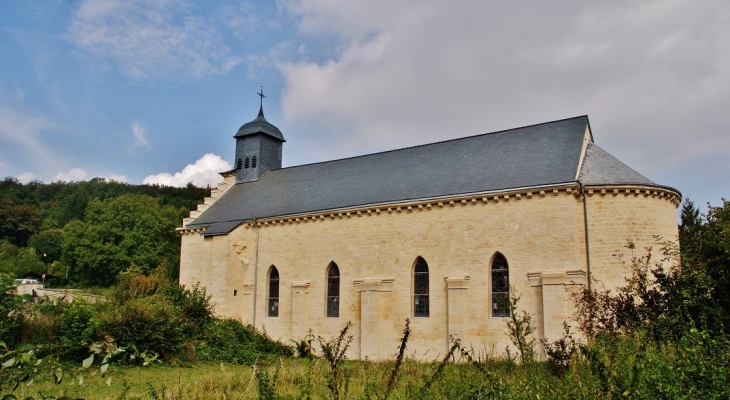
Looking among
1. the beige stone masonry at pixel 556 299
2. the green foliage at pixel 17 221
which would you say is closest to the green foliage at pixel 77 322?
the beige stone masonry at pixel 556 299

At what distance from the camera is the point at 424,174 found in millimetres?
24641

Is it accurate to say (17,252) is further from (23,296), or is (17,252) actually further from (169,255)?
(23,296)

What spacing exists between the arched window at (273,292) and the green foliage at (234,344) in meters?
1.23

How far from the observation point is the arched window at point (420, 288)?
22000mm

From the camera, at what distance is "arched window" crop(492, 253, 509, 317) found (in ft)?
66.1

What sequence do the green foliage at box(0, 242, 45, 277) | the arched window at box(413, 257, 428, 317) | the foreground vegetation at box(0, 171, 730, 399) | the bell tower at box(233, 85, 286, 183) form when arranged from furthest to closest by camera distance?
the green foliage at box(0, 242, 45, 277) < the bell tower at box(233, 85, 286, 183) < the arched window at box(413, 257, 428, 317) < the foreground vegetation at box(0, 171, 730, 399)

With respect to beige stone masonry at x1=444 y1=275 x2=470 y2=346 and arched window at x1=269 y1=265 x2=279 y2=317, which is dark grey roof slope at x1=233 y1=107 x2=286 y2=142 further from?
beige stone masonry at x1=444 y1=275 x2=470 y2=346

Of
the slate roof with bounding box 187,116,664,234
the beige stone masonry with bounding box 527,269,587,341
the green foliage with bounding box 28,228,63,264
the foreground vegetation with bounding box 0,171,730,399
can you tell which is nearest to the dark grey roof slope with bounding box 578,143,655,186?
the slate roof with bounding box 187,116,664,234

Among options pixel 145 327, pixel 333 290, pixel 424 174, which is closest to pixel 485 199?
pixel 424 174

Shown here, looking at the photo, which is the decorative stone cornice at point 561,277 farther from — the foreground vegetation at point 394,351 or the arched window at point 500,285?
the arched window at point 500,285

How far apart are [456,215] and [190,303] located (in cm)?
1180

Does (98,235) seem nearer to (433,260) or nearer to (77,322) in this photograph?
(77,322)

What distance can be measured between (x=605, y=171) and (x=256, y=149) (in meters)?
20.4

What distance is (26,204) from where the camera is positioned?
85.2 m
